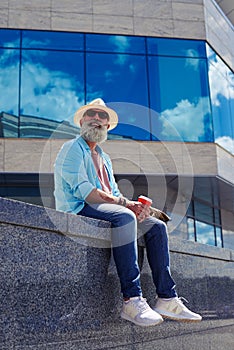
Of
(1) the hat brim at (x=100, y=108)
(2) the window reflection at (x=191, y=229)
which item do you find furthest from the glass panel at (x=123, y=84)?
(1) the hat brim at (x=100, y=108)

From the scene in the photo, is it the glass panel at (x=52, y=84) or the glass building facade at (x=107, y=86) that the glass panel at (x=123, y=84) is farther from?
the glass panel at (x=52, y=84)

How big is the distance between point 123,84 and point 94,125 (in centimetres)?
1216

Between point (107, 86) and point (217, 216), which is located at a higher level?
point (107, 86)

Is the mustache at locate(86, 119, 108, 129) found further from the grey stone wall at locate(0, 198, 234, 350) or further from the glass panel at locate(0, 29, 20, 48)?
the glass panel at locate(0, 29, 20, 48)

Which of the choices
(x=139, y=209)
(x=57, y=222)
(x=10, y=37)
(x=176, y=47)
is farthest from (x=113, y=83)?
(x=57, y=222)

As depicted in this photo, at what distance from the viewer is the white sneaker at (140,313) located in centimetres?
329

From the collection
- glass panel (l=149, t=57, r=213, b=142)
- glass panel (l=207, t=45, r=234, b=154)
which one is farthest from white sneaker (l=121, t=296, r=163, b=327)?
glass panel (l=207, t=45, r=234, b=154)

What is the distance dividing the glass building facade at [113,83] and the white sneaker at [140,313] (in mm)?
11879

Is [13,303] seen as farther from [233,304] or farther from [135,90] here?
[135,90]

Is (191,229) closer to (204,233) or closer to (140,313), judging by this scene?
(204,233)

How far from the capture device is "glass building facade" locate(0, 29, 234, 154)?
1536 centimetres

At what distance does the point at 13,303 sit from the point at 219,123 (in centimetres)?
1513

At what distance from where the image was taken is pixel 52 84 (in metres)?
15.9

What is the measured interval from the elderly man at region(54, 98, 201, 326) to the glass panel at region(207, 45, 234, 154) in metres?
13.0
